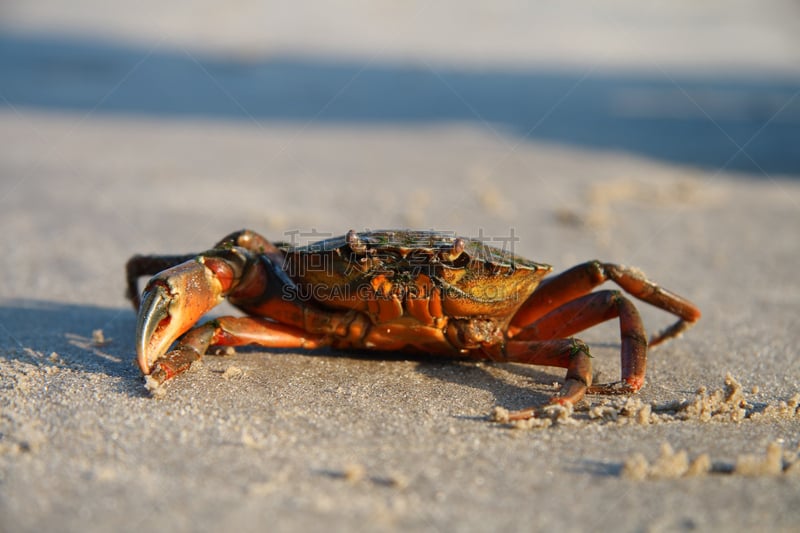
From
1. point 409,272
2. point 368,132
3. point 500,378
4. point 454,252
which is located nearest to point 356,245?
point 409,272

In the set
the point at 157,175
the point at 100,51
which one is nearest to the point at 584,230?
the point at 157,175

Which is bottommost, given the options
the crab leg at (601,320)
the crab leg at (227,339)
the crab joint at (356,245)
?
the crab leg at (227,339)

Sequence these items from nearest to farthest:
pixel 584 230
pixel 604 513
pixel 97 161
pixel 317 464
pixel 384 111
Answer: pixel 604 513 < pixel 317 464 < pixel 584 230 < pixel 97 161 < pixel 384 111

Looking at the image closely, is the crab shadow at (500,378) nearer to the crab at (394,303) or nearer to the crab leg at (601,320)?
the crab at (394,303)

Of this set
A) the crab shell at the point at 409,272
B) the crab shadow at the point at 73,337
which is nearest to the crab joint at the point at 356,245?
the crab shell at the point at 409,272

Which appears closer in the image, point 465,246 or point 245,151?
point 465,246

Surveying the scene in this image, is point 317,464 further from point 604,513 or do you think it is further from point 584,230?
point 584,230

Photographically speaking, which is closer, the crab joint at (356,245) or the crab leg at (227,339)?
the crab joint at (356,245)
